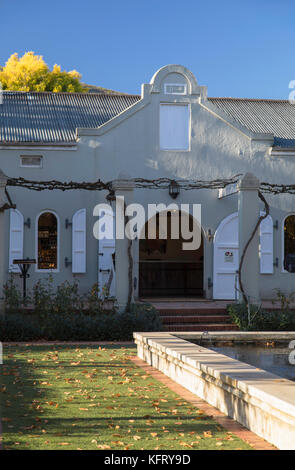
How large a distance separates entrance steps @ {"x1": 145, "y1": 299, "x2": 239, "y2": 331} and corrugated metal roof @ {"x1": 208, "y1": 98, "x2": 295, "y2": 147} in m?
6.44

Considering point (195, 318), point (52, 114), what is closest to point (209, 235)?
point (195, 318)

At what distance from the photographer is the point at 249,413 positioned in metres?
5.95

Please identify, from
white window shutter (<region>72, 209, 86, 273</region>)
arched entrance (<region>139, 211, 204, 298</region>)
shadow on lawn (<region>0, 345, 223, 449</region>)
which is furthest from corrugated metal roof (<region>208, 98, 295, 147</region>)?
shadow on lawn (<region>0, 345, 223, 449</region>)

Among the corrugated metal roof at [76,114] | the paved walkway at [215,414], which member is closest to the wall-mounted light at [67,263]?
the corrugated metal roof at [76,114]

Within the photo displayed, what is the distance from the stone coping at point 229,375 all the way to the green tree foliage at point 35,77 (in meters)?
32.3

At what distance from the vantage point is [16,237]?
1681 cm

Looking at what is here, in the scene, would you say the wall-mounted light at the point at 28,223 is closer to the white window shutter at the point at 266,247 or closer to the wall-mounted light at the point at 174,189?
the wall-mounted light at the point at 174,189

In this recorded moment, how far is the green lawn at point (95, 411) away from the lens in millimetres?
5547

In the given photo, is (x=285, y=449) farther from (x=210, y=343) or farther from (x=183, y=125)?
(x=183, y=125)

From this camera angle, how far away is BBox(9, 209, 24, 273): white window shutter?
1673 cm

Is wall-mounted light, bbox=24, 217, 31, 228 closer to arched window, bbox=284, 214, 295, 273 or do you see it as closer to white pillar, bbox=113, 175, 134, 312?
white pillar, bbox=113, 175, 134, 312

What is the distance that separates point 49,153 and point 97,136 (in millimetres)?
1387

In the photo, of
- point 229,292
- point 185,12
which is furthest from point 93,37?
point 229,292

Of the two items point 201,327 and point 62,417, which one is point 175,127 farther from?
point 62,417
